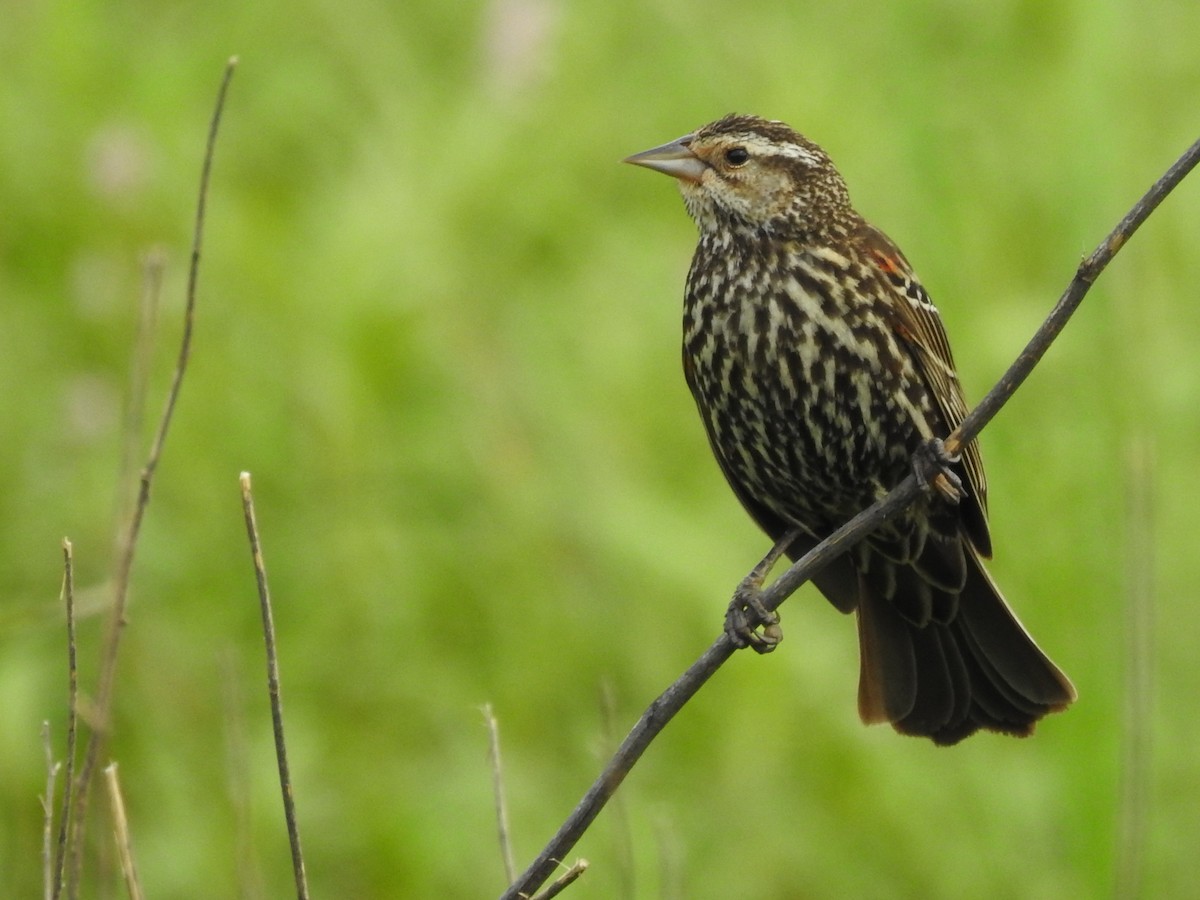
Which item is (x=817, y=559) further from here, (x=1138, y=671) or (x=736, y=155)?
(x=736, y=155)

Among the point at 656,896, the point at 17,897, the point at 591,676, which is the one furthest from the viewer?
A: the point at 591,676

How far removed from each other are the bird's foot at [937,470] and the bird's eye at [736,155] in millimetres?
635

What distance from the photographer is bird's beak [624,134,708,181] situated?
3309mm

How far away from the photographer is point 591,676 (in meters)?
4.00

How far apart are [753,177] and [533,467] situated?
3.51 ft

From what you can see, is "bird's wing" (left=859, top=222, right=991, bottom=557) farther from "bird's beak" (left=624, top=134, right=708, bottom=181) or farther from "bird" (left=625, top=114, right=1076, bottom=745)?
"bird's beak" (left=624, top=134, right=708, bottom=181)

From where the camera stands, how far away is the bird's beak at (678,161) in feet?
10.9

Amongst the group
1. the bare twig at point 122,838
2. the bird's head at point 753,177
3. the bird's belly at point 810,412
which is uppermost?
the bird's head at point 753,177

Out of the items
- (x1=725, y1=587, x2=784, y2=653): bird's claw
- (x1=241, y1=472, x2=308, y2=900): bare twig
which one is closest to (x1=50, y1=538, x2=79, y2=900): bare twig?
(x1=241, y1=472, x2=308, y2=900): bare twig

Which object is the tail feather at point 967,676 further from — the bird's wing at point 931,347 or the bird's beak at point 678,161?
the bird's beak at point 678,161

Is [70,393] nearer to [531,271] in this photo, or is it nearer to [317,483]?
[317,483]

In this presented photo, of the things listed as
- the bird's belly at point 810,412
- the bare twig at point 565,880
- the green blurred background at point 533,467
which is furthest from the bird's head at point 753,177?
the bare twig at point 565,880

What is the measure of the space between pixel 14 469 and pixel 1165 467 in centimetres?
243

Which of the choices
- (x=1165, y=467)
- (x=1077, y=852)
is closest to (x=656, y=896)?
(x=1077, y=852)
